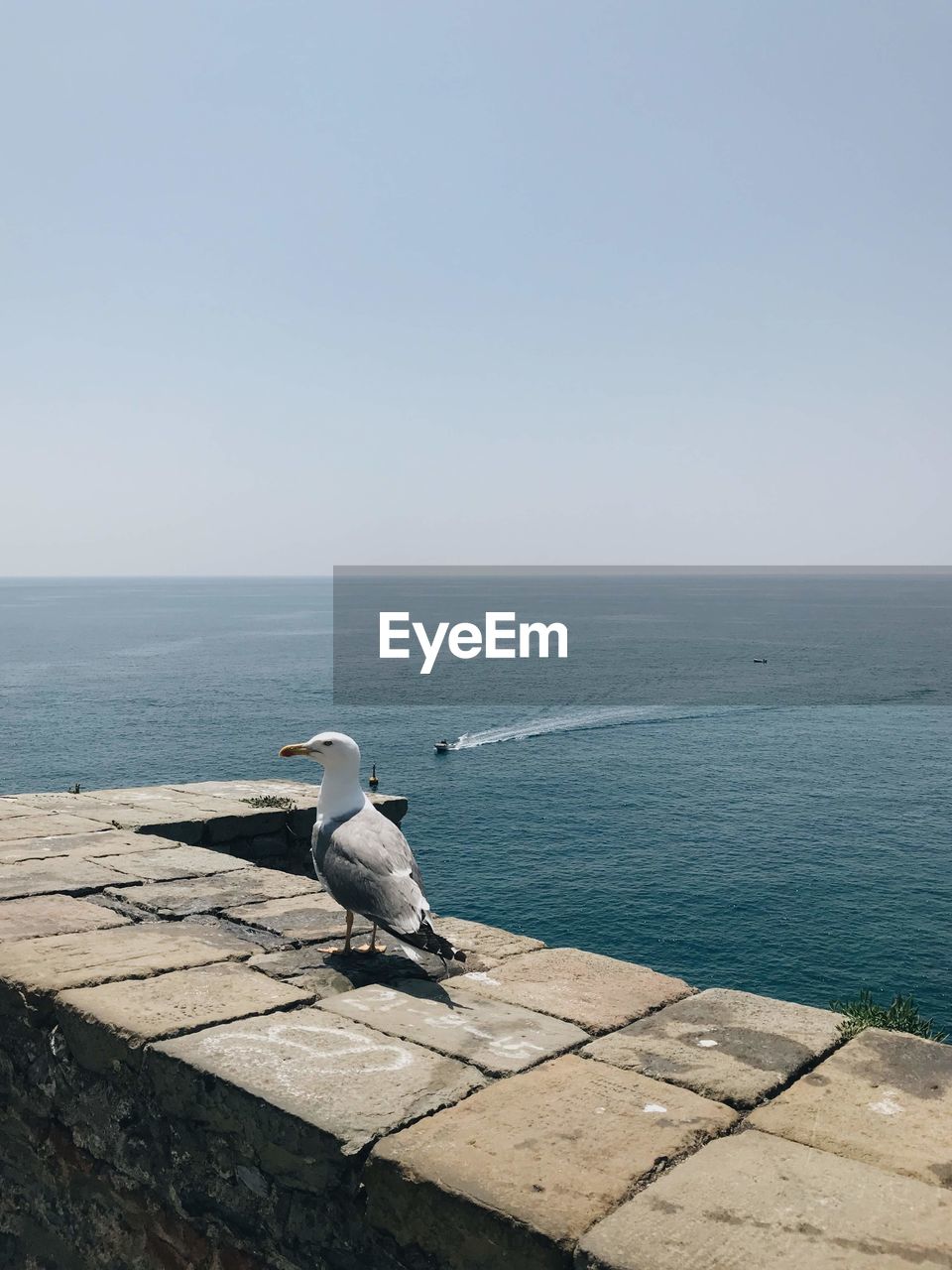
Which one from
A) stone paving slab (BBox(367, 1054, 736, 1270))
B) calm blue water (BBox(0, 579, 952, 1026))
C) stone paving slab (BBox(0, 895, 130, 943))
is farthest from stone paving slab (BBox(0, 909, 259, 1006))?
calm blue water (BBox(0, 579, 952, 1026))

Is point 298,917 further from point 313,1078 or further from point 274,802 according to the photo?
point 274,802

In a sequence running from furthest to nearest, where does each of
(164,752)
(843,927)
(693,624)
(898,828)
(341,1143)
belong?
(693,624), (164,752), (898,828), (843,927), (341,1143)

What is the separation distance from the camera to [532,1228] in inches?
115

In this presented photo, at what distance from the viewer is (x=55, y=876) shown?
6777 millimetres

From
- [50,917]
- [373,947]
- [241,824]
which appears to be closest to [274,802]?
[241,824]

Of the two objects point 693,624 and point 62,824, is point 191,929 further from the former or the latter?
point 693,624

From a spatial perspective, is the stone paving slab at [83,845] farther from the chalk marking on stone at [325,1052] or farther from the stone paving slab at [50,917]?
the chalk marking on stone at [325,1052]

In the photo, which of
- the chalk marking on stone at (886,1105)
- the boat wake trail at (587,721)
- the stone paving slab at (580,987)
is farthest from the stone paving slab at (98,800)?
the boat wake trail at (587,721)

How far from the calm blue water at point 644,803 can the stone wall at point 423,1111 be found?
1185 inches

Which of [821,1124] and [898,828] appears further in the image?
[898,828]

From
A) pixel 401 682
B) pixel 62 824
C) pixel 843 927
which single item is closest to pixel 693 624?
pixel 401 682

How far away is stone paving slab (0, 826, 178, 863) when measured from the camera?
292 inches

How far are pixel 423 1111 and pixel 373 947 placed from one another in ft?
6.31

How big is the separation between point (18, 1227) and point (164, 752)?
63.0m
